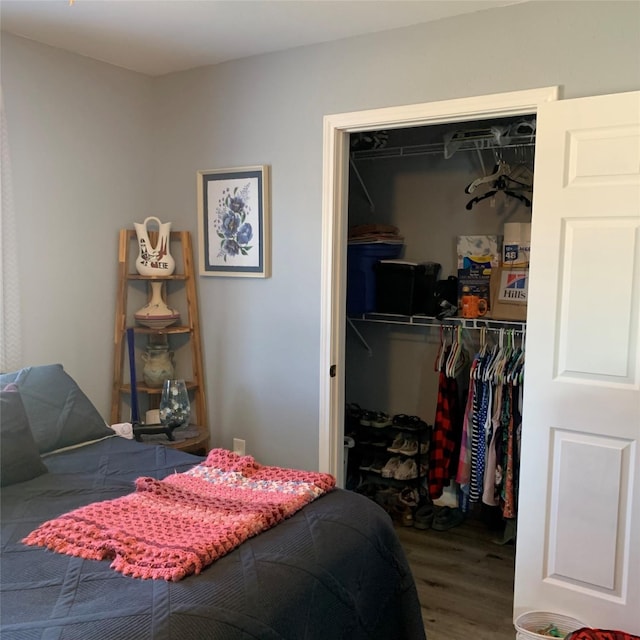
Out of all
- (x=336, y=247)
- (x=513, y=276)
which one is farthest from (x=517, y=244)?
Result: (x=336, y=247)

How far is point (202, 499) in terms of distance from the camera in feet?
→ 6.17

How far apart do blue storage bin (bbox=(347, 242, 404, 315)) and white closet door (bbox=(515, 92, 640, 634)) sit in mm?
1373

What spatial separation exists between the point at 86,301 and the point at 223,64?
1.42 m

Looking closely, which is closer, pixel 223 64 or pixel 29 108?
pixel 29 108

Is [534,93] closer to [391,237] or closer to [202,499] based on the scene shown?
[391,237]

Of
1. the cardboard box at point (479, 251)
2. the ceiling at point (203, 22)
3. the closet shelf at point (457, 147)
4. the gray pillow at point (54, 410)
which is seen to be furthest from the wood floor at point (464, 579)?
the ceiling at point (203, 22)

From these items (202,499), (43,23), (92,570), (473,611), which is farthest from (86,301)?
(473,611)

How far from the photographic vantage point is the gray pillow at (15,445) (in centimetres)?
209

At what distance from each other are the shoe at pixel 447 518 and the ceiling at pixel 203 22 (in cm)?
258

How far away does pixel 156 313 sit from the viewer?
330 cm

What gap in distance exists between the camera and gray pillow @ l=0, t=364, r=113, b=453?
2.40 meters

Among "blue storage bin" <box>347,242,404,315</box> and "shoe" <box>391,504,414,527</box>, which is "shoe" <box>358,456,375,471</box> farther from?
"blue storage bin" <box>347,242,404,315</box>

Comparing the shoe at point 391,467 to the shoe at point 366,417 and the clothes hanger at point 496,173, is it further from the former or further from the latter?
the clothes hanger at point 496,173

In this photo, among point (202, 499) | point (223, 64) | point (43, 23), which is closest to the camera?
point (202, 499)
